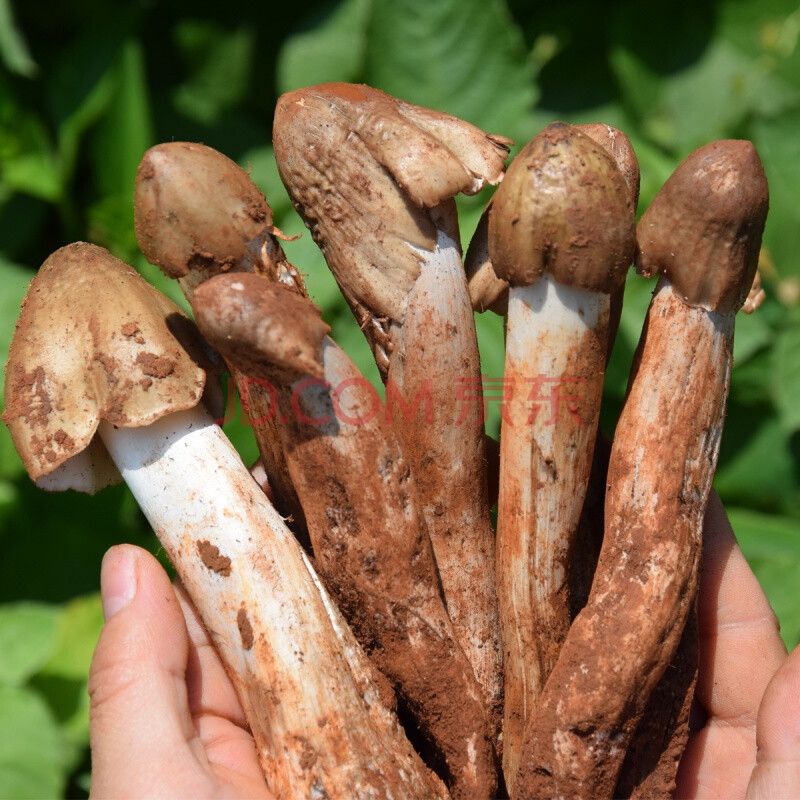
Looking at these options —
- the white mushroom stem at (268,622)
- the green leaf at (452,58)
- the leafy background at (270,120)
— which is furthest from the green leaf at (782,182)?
the white mushroom stem at (268,622)

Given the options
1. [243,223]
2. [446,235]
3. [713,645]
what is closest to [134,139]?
[243,223]

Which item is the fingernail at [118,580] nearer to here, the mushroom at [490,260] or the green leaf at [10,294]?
the mushroom at [490,260]

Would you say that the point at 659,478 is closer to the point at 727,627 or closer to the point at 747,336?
the point at 727,627

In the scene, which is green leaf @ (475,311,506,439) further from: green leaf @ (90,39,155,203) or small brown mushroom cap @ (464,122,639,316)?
green leaf @ (90,39,155,203)

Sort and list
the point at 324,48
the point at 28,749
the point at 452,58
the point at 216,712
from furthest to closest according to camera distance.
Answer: the point at 324,48 < the point at 452,58 < the point at 28,749 < the point at 216,712

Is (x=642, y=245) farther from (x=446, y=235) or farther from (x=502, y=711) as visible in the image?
(x=502, y=711)

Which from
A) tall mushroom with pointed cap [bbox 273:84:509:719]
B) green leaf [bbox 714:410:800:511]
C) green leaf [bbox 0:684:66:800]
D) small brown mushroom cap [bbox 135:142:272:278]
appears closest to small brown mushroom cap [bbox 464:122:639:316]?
tall mushroom with pointed cap [bbox 273:84:509:719]

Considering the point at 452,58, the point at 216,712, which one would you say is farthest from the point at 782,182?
the point at 216,712
